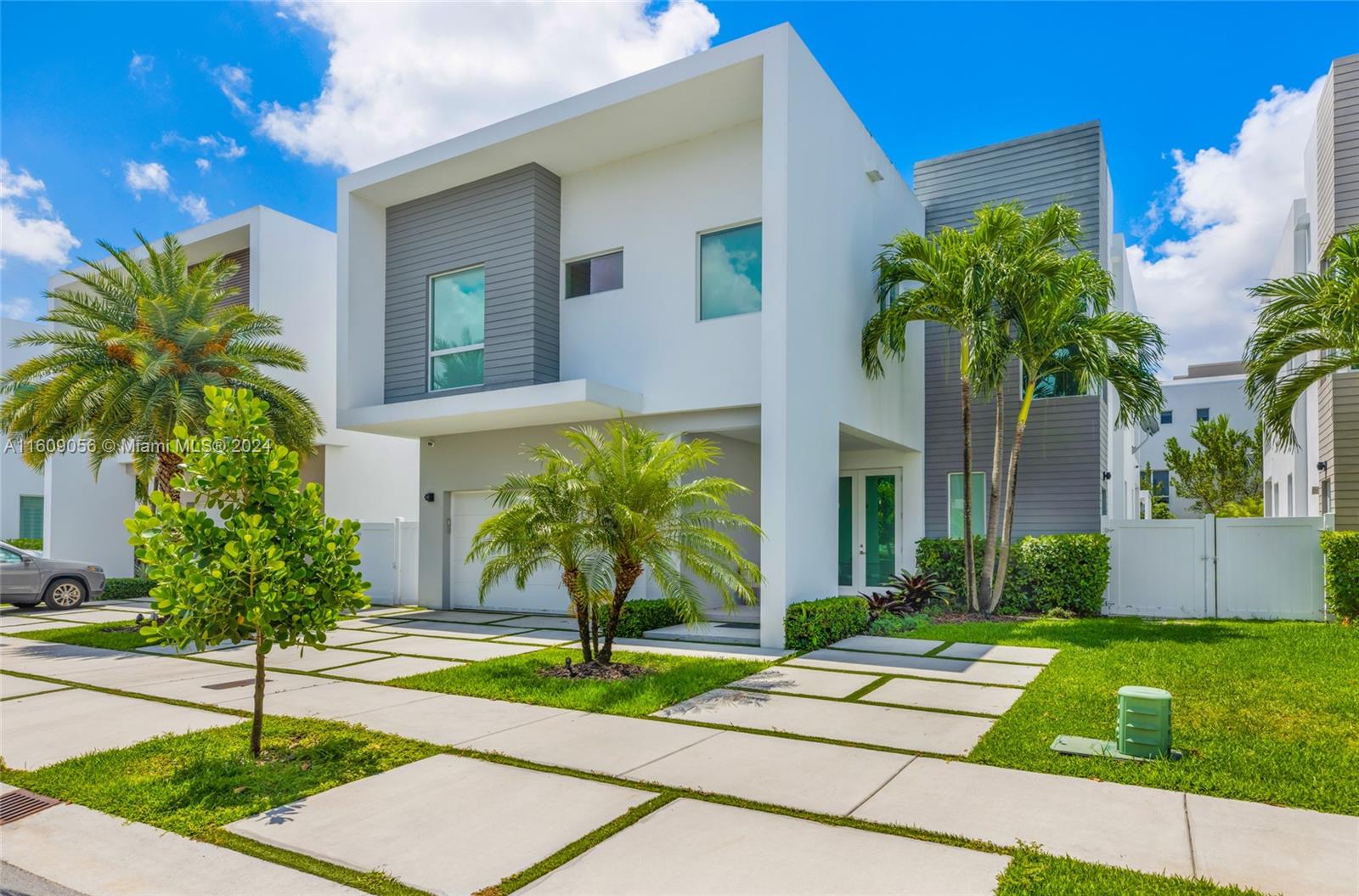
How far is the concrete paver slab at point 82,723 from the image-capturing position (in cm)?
594

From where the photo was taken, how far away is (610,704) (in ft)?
23.6

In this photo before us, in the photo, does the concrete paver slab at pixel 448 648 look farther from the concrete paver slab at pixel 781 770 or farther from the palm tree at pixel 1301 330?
the palm tree at pixel 1301 330

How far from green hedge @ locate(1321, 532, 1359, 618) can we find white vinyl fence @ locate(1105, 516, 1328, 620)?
2.85 feet

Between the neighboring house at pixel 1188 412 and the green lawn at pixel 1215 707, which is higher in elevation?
the neighboring house at pixel 1188 412

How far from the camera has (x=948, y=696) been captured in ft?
24.5

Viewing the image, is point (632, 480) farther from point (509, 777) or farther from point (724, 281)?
point (724, 281)

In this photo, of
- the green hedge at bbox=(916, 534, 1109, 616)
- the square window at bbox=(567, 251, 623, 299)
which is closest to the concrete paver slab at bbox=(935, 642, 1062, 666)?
the green hedge at bbox=(916, 534, 1109, 616)

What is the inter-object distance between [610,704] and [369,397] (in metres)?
10.0

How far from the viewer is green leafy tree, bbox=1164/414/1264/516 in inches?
1160

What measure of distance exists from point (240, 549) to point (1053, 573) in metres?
12.5

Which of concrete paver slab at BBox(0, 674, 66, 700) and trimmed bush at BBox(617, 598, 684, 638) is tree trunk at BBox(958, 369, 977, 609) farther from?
concrete paver slab at BBox(0, 674, 66, 700)

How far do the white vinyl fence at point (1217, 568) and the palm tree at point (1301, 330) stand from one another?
2011 millimetres

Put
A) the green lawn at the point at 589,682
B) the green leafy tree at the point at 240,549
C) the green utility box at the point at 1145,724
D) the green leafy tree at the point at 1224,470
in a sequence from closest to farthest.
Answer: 1. the green leafy tree at the point at 240,549
2. the green utility box at the point at 1145,724
3. the green lawn at the point at 589,682
4. the green leafy tree at the point at 1224,470

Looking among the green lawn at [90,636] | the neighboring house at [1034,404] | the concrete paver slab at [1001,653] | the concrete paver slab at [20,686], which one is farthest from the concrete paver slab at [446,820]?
the neighboring house at [1034,404]
